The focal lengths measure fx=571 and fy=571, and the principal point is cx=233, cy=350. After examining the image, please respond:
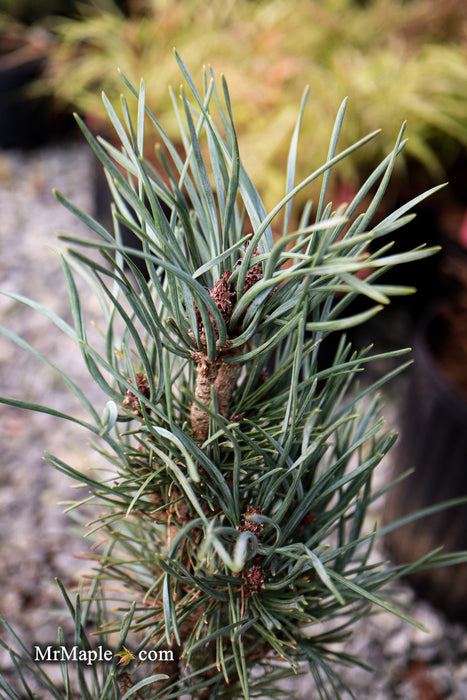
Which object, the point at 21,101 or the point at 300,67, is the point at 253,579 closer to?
the point at 300,67

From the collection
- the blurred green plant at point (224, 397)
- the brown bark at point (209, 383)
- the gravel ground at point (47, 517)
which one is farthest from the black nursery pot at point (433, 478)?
the brown bark at point (209, 383)

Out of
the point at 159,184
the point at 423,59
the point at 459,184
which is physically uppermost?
the point at 423,59

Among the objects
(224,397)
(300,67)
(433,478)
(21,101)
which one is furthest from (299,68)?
(224,397)

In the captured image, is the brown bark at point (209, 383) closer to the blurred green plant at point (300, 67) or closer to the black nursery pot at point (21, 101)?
the blurred green plant at point (300, 67)

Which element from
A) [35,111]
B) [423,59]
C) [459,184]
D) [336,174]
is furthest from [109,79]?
[459,184]

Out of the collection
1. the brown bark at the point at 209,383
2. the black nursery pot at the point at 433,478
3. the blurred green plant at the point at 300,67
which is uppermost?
the blurred green plant at the point at 300,67

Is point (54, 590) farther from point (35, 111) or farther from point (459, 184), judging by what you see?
point (35, 111)
